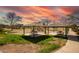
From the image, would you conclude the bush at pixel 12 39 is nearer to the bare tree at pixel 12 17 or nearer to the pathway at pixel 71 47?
the bare tree at pixel 12 17

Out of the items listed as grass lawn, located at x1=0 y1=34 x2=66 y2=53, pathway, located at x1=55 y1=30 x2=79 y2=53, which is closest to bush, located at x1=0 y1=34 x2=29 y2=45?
grass lawn, located at x1=0 y1=34 x2=66 y2=53

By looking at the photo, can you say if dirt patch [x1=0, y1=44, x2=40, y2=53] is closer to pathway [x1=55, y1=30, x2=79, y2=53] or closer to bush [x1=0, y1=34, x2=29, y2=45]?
bush [x1=0, y1=34, x2=29, y2=45]

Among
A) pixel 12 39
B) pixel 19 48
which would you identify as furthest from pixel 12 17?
pixel 19 48

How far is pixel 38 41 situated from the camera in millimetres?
2262

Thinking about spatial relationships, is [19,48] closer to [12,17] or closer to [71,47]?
[12,17]

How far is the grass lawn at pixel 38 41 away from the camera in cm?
224

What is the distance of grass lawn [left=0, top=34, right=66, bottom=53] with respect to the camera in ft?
7.34

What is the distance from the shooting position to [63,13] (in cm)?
224

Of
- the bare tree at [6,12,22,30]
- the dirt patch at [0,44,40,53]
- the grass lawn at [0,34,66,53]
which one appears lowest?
the dirt patch at [0,44,40,53]

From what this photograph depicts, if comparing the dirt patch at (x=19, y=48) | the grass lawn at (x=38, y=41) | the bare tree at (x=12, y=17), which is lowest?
the dirt patch at (x=19, y=48)

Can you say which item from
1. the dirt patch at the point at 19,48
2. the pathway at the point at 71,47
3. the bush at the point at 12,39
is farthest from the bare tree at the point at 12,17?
the pathway at the point at 71,47
